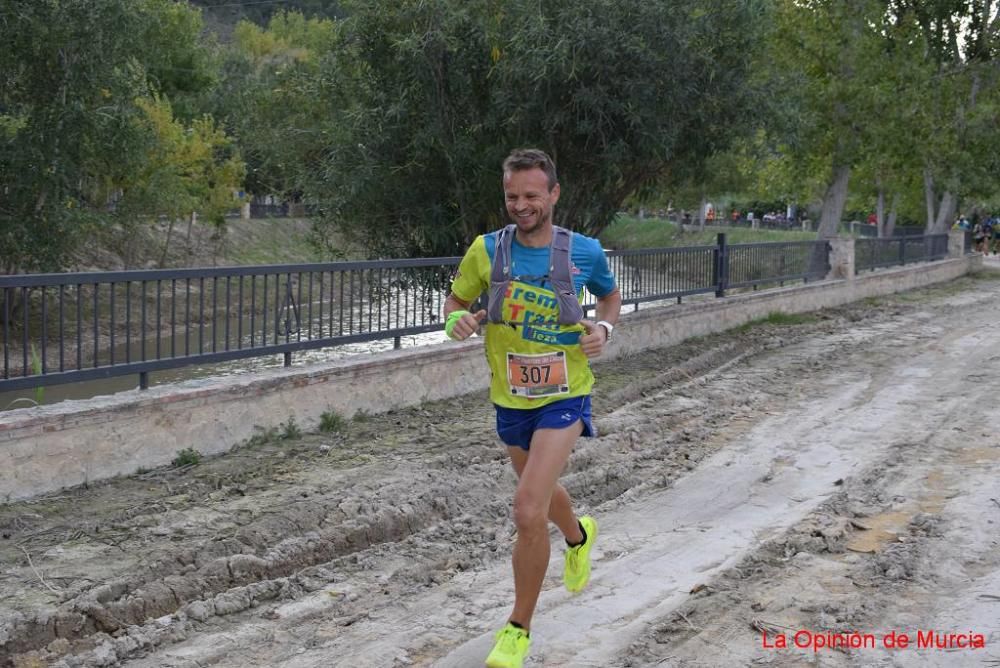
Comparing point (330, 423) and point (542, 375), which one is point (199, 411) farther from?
point (542, 375)

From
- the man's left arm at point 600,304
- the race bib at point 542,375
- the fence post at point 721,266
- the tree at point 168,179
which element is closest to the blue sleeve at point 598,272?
the man's left arm at point 600,304

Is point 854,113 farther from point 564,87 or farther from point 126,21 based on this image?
point 126,21

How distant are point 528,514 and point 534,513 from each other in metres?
0.03

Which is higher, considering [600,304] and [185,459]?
[600,304]

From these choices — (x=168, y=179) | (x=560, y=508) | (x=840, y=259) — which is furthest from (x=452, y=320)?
(x=168, y=179)

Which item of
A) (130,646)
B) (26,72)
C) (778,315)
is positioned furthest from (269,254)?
(130,646)

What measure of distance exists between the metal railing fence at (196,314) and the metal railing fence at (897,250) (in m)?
16.4

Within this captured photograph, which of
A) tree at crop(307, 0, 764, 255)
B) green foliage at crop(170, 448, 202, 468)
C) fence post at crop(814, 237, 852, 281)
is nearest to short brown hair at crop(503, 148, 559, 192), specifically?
green foliage at crop(170, 448, 202, 468)

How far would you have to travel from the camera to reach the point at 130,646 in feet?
16.2

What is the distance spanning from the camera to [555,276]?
15.4ft

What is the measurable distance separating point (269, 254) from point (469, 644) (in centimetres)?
4418

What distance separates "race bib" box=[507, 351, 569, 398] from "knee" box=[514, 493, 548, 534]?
17.9 inches

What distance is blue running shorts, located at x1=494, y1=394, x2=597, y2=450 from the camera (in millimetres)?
4703

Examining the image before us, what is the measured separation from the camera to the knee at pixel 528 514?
4.54 metres
